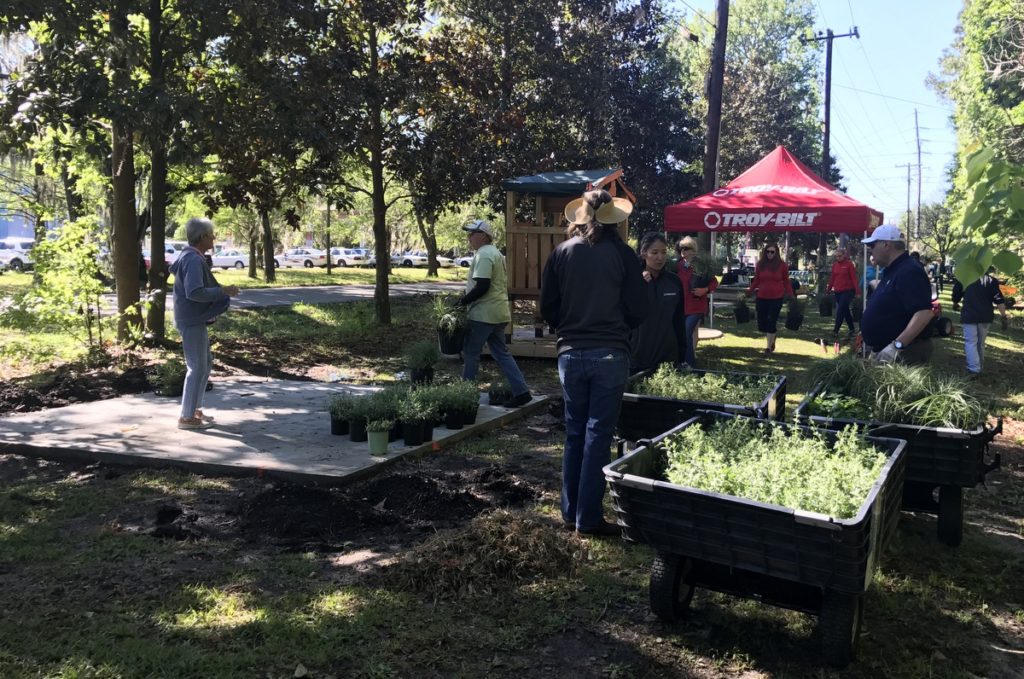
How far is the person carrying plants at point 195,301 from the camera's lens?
6.50m

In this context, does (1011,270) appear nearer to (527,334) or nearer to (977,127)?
(527,334)

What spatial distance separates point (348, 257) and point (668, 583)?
191ft

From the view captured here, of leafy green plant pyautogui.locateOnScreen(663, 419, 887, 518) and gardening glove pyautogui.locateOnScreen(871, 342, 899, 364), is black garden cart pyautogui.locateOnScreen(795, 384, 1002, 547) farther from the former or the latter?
gardening glove pyautogui.locateOnScreen(871, 342, 899, 364)

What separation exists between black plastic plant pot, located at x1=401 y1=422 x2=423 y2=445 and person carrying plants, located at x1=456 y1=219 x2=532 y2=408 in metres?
1.67

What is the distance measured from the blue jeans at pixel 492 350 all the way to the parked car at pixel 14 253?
118 ft

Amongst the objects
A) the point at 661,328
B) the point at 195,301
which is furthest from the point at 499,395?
the point at 195,301

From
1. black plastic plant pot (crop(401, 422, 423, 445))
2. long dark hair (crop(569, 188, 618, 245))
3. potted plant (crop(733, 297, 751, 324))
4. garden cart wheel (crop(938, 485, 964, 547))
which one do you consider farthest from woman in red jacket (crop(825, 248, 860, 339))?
long dark hair (crop(569, 188, 618, 245))

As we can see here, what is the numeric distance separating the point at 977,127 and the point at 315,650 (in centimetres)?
4416

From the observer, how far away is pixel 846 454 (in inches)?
145

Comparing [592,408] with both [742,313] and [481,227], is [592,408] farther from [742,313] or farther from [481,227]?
[742,313]

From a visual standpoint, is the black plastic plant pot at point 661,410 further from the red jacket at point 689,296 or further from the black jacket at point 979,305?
the black jacket at point 979,305

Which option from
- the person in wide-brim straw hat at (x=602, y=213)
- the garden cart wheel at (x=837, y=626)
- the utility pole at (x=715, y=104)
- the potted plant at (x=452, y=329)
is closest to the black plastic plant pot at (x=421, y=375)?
the potted plant at (x=452, y=329)

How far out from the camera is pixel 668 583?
3.52 metres

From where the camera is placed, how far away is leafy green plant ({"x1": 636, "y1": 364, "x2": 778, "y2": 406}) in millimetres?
5250
